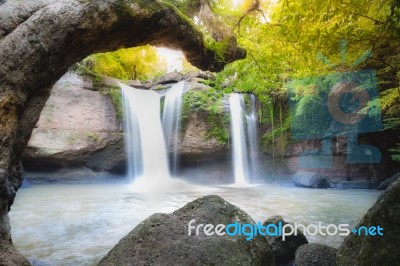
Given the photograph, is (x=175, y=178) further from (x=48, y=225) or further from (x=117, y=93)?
(x=48, y=225)

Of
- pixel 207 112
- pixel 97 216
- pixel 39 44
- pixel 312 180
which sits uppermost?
pixel 207 112

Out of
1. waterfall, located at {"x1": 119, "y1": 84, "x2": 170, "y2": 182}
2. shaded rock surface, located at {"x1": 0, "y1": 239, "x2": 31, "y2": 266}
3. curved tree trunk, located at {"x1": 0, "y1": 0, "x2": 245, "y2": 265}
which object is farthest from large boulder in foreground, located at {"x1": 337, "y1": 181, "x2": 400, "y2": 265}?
waterfall, located at {"x1": 119, "y1": 84, "x2": 170, "y2": 182}

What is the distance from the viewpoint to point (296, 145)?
16750 millimetres

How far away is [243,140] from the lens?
1800 cm

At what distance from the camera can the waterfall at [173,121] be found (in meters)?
17.3

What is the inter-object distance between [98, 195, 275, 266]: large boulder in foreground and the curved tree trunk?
104 centimetres

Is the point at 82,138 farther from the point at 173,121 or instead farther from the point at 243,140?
the point at 243,140

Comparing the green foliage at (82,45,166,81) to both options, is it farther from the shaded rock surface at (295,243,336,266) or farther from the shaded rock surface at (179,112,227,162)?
the shaded rock surface at (295,243,336,266)

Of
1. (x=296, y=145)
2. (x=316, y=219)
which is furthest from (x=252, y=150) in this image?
(x=316, y=219)

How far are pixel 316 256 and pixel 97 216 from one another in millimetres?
5980

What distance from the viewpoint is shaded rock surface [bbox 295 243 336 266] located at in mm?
3412

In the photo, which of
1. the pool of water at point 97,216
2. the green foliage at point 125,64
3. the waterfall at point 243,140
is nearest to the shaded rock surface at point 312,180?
the pool of water at point 97,216

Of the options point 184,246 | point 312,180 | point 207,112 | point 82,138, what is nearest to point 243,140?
point 207,112

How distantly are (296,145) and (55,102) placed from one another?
43.9 ft
